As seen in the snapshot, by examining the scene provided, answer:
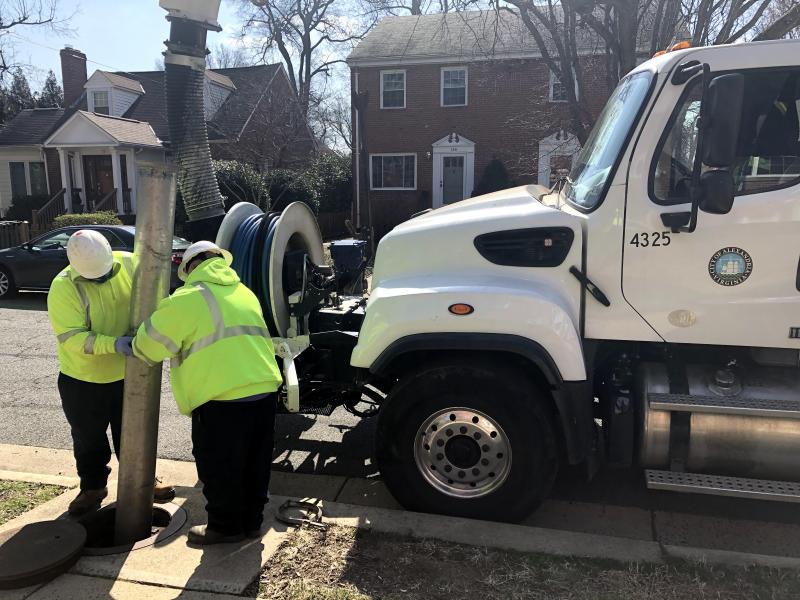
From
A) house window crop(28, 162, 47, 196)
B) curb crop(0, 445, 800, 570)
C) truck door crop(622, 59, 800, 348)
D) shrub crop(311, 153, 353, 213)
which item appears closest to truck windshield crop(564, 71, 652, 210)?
truck door crop(622, 59, 800, 348)

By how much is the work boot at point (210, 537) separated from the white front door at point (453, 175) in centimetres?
2058

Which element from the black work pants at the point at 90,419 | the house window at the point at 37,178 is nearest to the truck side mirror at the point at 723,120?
the black work pants at the point at 90,419

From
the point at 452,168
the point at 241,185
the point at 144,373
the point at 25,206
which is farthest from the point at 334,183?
the point at 144,373

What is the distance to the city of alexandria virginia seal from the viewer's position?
330 cm

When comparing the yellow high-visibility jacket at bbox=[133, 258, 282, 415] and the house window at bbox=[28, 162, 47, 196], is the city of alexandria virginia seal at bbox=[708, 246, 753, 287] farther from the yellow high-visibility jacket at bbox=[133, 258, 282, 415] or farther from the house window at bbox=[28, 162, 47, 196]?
the house window at bbox=[28, 162, 47, 196]

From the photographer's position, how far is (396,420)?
3.64m

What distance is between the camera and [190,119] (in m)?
3.62

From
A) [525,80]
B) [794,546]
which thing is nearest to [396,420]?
[794,546]

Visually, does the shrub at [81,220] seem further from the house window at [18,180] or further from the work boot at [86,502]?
the work boot at [86,502]

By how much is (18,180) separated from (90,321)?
28591 mm

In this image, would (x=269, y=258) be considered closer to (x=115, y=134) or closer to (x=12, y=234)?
(x=12, y=234)

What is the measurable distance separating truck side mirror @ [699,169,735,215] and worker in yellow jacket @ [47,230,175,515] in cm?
319

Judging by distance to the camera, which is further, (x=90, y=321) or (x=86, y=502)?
(x=86, y=502)

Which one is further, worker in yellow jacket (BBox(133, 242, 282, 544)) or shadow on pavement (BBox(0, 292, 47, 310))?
shadow on pavement (BBox(0, 292, 47, 310))
